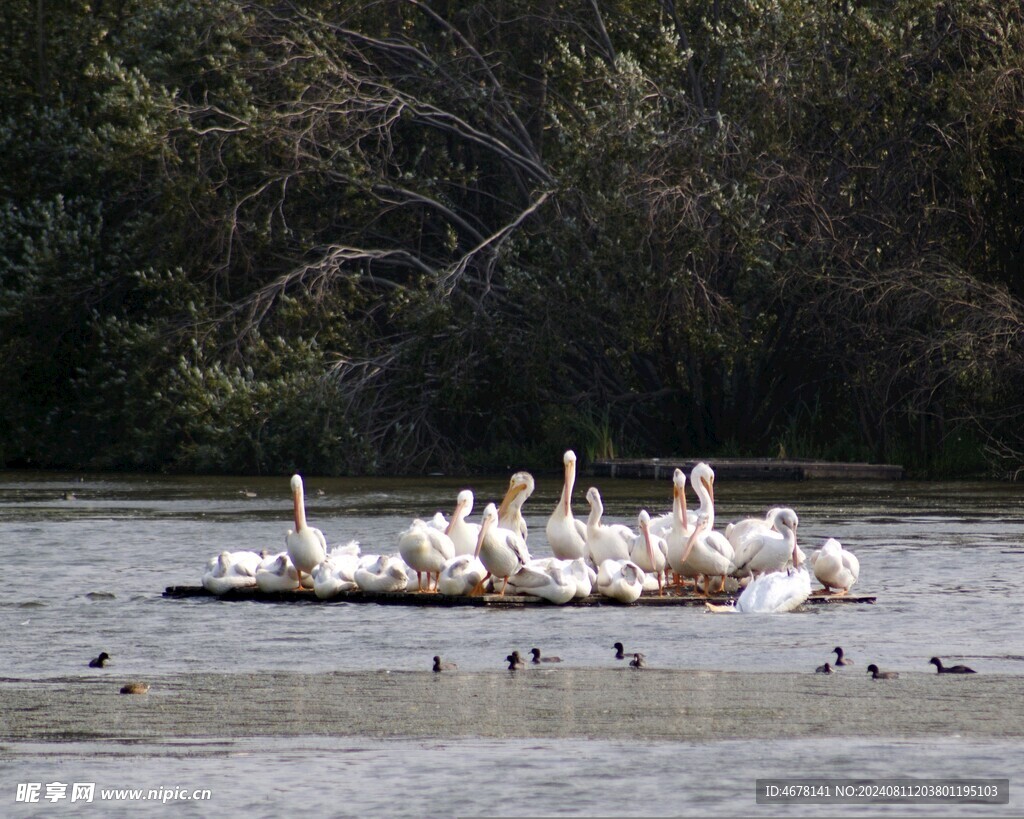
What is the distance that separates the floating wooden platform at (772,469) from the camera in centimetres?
2747

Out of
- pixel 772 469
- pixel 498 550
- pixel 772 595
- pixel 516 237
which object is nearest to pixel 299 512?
pixel 498 550

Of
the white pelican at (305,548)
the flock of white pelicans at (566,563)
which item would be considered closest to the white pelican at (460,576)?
the flock of white pelicans at (566,563)

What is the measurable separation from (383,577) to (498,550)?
78 cm

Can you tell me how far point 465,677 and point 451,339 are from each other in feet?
67.3

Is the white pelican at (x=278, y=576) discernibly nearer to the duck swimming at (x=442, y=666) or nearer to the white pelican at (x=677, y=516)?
the white pelican at (x=677, y=516)

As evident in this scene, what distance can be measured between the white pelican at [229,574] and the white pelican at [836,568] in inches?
150

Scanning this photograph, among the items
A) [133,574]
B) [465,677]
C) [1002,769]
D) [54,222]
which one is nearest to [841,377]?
[54,222]

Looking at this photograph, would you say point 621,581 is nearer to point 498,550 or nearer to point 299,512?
point 498,550

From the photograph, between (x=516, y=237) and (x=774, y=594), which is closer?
(x=774, y=594)

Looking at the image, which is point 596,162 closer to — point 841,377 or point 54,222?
point 841,377

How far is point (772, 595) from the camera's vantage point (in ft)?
40.9

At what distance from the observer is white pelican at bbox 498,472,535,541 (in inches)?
551

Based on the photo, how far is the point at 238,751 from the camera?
24.7ft

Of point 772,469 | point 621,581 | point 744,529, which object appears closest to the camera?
point 621,581
